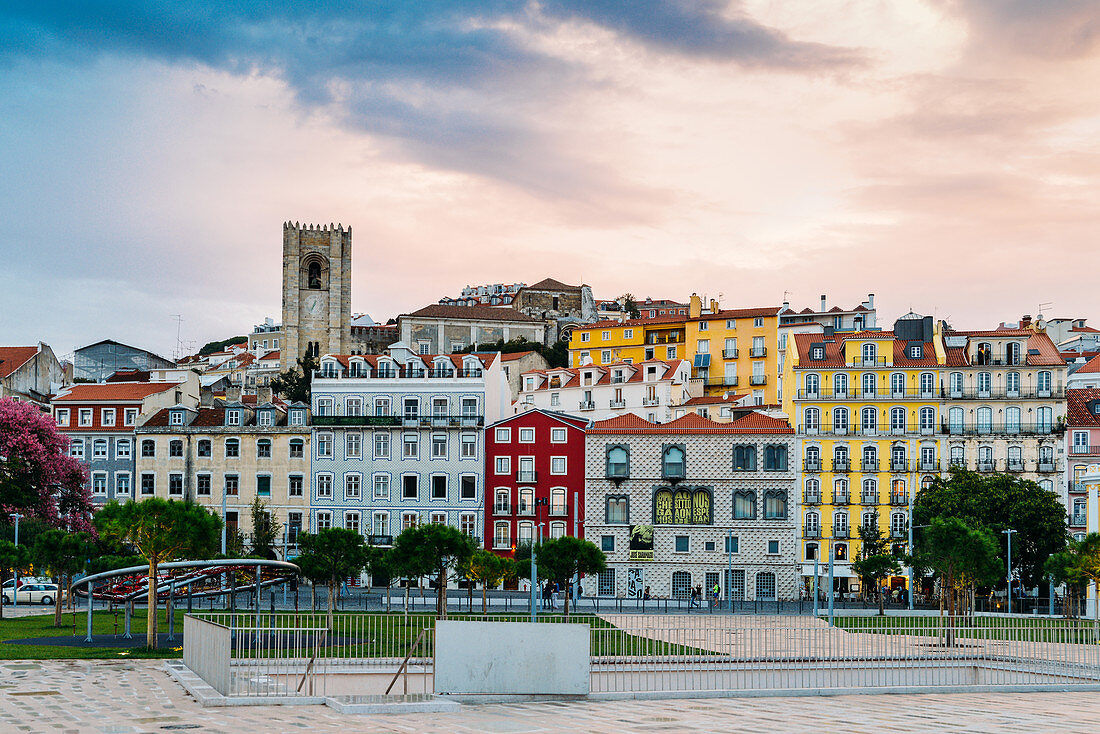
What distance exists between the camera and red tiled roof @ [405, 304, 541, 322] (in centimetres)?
15438

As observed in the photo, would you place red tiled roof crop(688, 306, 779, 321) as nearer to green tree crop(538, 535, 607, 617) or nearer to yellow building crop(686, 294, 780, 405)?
yellow building crop(686, 294, 780, 405)

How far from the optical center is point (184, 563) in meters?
41.0

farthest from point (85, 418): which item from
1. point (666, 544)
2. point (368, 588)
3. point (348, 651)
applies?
point (348, 651)

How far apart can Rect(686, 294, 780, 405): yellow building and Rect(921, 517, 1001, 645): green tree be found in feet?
150

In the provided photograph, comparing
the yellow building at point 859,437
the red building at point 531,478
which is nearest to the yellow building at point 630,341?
the yellow building at point 859,437

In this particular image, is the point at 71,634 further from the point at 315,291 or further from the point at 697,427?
the point at 315,291

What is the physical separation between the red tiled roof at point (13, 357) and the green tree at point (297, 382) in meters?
21.5

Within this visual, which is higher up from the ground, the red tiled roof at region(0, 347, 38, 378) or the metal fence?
the red tiled roof at region(0, 347, 38, 378)

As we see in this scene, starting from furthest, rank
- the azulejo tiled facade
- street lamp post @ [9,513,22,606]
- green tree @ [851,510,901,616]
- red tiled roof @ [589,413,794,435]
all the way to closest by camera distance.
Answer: red tiled roof @ [589,413,794,435]
the azulejo tiled facade
green tree @ [851,510,901,616]
street lamp post @ [9,513,22,606]

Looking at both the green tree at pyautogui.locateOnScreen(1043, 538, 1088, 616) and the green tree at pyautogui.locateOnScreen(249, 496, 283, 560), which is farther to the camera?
the green tree at pyautogui.locateOnScreen(249, 496, 283, 560)

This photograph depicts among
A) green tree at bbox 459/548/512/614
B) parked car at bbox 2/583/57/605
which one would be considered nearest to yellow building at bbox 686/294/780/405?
green tree at bbox 459/548/512/614

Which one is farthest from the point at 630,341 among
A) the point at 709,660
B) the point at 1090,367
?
the point at 709,660

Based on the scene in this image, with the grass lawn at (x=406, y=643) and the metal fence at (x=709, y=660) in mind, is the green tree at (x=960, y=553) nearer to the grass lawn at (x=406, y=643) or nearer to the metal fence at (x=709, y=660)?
the metal fence at (x=709, y=660)

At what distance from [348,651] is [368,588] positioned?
46.5 m
